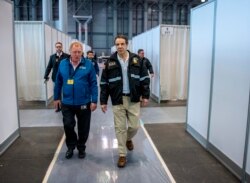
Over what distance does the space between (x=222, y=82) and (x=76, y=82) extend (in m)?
1.82

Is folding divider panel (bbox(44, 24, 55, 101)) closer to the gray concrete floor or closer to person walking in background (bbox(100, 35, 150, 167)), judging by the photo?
the gray concrete floor

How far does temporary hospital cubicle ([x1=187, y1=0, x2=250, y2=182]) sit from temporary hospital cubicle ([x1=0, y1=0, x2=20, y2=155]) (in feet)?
9.39

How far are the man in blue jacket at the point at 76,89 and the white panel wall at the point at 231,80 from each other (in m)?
1.60

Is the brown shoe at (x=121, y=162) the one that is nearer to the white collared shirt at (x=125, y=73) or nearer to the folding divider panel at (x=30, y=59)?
the white collared shirt at (x=125, y=73)

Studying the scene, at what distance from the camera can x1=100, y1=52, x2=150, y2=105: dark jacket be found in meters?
3.13

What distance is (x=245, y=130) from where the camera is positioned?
2.83 metres

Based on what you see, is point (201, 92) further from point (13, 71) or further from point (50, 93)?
point (50, 93)

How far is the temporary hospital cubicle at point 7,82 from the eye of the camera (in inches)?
145

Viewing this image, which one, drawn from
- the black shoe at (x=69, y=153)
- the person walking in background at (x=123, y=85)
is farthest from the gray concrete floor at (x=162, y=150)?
the person walking in background at (x=123, y=85)

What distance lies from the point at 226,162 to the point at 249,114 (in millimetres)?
804

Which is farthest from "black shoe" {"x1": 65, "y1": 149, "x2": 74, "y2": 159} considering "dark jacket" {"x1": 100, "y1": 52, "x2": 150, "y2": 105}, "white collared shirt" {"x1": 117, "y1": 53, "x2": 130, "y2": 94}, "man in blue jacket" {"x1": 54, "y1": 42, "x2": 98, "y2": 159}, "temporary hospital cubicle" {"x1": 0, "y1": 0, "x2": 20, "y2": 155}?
"white collared shirt" {"x1": 117, "y1": 53, "x2": 130, "y2": 94}

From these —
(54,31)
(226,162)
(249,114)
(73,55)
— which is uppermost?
(54,31)

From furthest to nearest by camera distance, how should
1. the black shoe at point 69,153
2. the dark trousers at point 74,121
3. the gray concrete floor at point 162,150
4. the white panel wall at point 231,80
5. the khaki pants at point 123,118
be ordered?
1. the black shoe at point 69,153
2. the dark trousers at point 74,121
3. the khaki pants at point 123,118
4. the gray concrete floor at point 162,150
5. the white panel wall at point 231,80

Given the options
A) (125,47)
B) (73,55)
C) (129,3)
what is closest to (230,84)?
(125,47)
